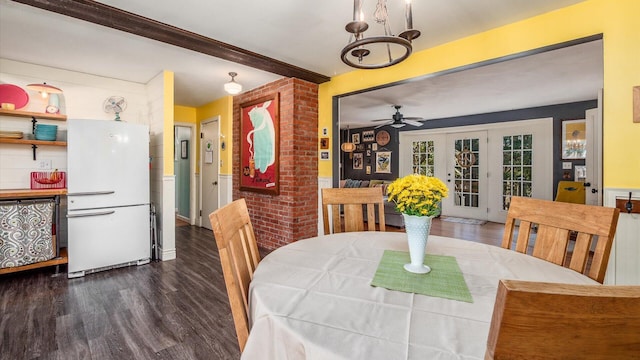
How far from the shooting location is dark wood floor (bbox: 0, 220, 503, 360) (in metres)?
1.78

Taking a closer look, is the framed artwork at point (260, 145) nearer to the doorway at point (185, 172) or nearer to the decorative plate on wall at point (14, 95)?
the doorway at point (185, 172)

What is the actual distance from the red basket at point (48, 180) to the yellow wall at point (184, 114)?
87.9 inches

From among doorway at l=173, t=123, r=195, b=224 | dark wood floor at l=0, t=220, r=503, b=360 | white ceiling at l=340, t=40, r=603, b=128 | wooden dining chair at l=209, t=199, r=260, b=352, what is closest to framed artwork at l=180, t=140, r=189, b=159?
doorway at l=173, t=123, r=195, b=224

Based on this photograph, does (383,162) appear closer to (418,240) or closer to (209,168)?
(209,168)

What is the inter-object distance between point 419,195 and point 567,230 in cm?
81

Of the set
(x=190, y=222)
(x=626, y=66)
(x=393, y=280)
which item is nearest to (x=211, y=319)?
(x=393, y=280)

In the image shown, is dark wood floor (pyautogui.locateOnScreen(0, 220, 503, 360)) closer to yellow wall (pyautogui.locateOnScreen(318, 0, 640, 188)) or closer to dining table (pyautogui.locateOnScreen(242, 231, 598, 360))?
dining table (pyautogui.locateOnScreen(242, 231, 598, 360))

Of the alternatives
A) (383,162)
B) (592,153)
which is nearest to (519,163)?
(592,153)

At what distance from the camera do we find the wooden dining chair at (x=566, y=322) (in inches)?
14.9

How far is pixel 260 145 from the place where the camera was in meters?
4.11

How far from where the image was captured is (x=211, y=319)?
2.13m

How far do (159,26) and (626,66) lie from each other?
3.42 metres

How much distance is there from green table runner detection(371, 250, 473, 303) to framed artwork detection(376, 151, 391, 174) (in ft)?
21.6

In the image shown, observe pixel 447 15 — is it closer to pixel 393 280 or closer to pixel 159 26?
pixel 393 280
